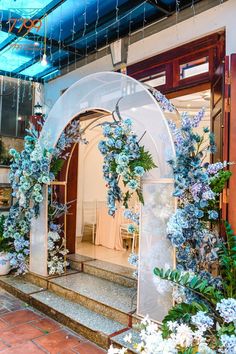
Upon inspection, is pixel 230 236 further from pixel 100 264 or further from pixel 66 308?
pixel 100 264

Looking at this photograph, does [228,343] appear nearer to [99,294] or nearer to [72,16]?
[99,294]

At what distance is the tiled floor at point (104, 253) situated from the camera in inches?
194

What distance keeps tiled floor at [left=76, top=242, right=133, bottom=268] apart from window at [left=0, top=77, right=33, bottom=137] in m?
2.62

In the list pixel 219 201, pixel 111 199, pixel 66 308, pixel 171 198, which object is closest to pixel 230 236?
pixel 219 201

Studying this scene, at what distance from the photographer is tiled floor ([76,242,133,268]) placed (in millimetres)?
4927

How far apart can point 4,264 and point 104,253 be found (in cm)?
167

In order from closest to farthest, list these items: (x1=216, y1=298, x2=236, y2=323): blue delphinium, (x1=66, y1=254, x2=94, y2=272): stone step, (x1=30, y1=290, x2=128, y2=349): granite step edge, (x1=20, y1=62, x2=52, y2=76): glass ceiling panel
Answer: (x1=216, y1=298, x2=236, y2=323): blue delphinium → (x1=30, y1=290, x2=128, y2=349): granite step edge → (x1=66, y1=254, x2=94, y2=272): stone step → (x1=20, y1=62, x2=52, y2=76): glass ceiling panel

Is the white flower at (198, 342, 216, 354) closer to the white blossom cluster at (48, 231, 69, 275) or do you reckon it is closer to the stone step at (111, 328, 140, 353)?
the stone step at (111, 328, 140, 353)

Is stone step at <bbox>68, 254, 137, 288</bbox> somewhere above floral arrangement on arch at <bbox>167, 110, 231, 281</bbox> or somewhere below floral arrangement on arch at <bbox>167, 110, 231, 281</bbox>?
below

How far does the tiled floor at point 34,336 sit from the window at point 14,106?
11.5 feet

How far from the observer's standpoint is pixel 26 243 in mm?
4559

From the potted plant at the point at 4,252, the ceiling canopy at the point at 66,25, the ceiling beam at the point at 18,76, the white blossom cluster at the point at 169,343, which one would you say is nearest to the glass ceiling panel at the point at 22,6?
the ceiling canopy at the point at 66,25

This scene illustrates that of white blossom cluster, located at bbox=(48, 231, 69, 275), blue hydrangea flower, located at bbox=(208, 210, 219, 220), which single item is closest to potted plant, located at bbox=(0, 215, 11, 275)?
white blossom cluster, located at bbox=(48, 231, 69, 275)

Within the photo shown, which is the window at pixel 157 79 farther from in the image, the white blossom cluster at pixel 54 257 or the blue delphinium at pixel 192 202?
the white blossom cluster at pixel 54 257
